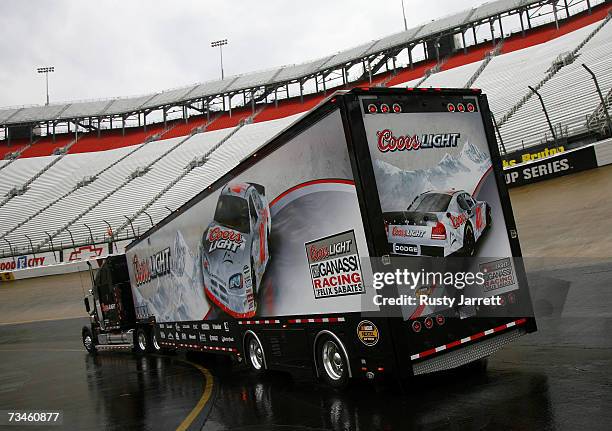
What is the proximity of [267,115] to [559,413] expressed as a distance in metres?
54.2

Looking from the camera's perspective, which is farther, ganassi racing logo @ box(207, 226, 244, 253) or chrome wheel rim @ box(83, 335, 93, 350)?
chrome wheel rim @ box(83, 335, 93, 350)

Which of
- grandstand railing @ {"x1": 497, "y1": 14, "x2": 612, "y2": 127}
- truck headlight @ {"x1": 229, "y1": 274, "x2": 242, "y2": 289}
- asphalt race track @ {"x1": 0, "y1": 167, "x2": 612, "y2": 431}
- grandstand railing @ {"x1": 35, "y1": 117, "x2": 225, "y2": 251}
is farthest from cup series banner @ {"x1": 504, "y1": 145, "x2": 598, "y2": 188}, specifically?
grandstand railing @ {"x1": 35, "y1": 117, "x2": 225, "y2": 251}

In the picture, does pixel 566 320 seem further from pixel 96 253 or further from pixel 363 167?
pixel 96 253

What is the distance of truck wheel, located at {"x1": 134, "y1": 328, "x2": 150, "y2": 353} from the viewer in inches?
635

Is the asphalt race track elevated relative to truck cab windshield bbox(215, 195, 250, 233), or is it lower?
lower

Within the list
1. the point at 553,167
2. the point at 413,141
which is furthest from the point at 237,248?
the point at 553,167

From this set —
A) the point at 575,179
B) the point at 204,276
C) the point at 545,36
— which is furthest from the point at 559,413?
the point at 545,36

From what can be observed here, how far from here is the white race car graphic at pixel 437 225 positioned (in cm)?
648

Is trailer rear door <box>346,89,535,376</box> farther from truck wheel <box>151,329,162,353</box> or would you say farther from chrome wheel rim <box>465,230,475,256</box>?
truck wheel <box>151,329,162,353</box>

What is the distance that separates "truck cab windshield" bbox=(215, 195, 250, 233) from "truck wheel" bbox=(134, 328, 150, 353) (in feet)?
25.4

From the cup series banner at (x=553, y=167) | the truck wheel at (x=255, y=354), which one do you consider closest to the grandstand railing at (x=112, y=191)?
the cup series banner at (x=553, y=167)

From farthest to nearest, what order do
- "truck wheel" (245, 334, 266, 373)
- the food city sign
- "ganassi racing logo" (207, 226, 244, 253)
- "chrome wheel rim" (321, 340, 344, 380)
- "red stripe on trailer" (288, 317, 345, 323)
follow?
the food city sign, "ganassi racing logo" (207, 226, 244, 253), "truck wheel" (245, 334, 266, 373), "chrome wheel rim" (321, 340, 344, 380), "red stripe on trailer" (288, 317, 345, 323)

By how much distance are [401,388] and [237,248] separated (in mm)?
3781

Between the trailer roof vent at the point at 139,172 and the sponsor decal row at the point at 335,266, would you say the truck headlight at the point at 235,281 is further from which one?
the trailer roof vent at the point at 139,172
